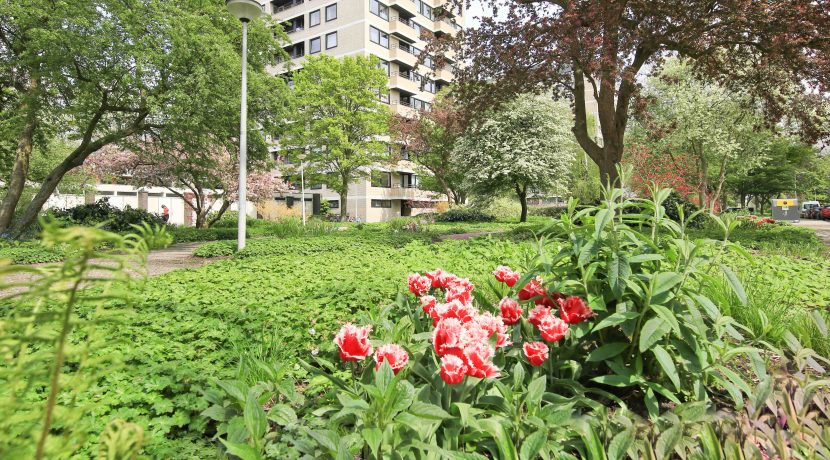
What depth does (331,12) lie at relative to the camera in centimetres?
3934

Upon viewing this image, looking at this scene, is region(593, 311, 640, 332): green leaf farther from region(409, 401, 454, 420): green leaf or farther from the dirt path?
the dirt path

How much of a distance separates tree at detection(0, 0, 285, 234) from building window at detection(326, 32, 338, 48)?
2843 centimetres

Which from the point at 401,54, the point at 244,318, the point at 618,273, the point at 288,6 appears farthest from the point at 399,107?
the point at 618,273

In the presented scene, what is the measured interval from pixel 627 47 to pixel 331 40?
3551cm

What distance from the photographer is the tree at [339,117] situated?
2747 cm

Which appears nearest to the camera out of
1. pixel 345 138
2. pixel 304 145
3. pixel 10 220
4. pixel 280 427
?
pixel 280 427

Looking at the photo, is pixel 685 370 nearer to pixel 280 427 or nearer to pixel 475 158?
pixel 280 427

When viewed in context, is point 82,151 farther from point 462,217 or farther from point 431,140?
point 431,140

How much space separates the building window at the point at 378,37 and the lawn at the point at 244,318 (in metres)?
35.8

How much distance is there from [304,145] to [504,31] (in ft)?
68.7

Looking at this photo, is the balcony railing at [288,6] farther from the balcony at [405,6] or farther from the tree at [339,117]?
the tree at [339,117]

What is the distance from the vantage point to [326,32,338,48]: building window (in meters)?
39.2

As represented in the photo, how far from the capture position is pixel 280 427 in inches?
80.4

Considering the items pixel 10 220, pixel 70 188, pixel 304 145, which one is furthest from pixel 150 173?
pixel 70 188
